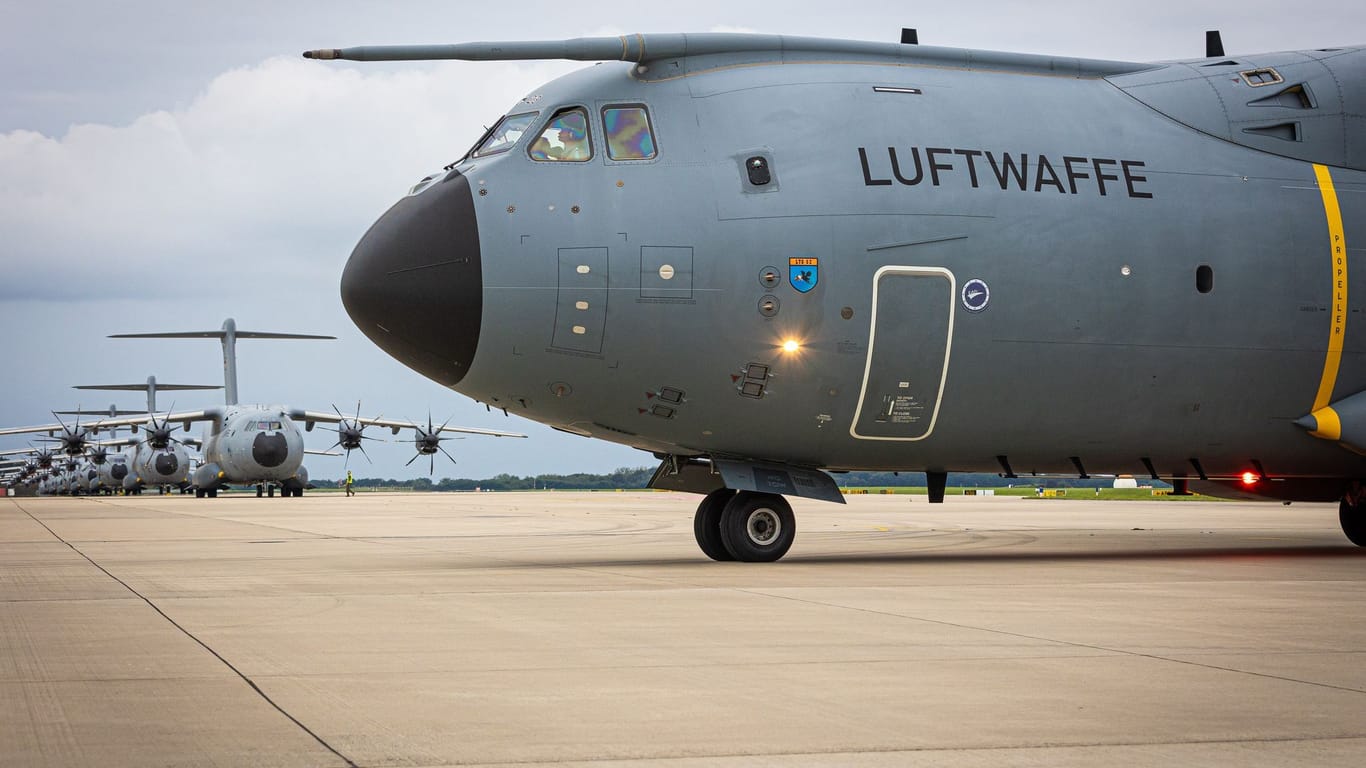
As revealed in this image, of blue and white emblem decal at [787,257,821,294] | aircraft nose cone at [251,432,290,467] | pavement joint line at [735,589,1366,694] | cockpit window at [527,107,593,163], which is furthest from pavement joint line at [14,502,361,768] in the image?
aircraft nose cone at [251,432,290,467]

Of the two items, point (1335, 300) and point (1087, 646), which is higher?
point (1335, 300)

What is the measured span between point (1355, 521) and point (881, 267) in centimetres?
789

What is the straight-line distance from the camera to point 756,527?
14680 millimetres

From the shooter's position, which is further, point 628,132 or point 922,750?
point 628,132

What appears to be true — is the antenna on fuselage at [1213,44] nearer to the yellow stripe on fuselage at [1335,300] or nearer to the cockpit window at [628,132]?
the yellow stripe on fuselage at [1335,300]

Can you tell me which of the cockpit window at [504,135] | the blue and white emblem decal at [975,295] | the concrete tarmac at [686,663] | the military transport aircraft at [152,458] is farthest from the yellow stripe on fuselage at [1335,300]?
the military transport aircraft at [152,458]

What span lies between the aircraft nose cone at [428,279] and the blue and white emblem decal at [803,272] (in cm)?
294

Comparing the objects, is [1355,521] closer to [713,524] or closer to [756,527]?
[756,527]

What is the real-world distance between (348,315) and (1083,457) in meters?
7.77

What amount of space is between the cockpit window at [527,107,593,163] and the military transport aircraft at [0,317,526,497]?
52.6 m

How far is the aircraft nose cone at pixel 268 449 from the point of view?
2496 inches

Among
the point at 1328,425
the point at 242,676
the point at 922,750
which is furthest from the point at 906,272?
the point at 922,750

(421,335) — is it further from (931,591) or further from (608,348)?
(931,591)

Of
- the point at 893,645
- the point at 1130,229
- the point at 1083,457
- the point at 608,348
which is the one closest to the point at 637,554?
the point at 608,348
